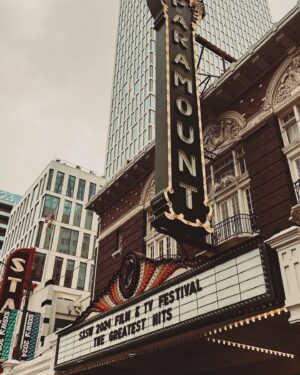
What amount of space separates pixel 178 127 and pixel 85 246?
46.3 m

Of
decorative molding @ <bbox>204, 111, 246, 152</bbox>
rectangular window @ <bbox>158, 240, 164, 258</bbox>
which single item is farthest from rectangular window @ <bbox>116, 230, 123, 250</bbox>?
decorative molding @ <bbox>204, 111, 246, 152</bbox>

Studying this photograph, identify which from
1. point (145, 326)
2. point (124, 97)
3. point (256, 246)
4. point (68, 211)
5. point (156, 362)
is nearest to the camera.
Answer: point (256, 246)

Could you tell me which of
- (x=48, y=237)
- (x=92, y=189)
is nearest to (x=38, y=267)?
(x=48, y=237)

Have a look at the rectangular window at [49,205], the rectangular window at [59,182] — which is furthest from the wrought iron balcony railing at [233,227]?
the rectangular window at [59,182]

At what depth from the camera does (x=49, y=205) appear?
5650cm

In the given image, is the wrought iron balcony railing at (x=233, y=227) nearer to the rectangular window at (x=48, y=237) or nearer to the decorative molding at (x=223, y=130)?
the decorative molding at (x=223, y=130)

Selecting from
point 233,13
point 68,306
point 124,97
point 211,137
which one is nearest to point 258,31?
point 233,13

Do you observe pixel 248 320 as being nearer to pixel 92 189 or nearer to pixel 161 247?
pixel 161 247

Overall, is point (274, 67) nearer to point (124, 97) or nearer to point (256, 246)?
point (256, 246)

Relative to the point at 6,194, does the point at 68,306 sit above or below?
below

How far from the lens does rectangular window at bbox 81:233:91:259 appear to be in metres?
55.8

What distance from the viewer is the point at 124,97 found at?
81.1m

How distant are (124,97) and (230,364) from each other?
238ft

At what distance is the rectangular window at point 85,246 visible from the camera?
5581cm
